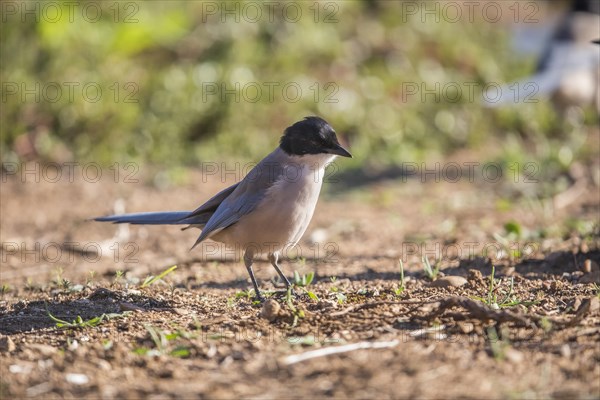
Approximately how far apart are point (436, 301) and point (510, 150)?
656cm

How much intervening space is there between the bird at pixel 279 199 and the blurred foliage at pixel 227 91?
480cm

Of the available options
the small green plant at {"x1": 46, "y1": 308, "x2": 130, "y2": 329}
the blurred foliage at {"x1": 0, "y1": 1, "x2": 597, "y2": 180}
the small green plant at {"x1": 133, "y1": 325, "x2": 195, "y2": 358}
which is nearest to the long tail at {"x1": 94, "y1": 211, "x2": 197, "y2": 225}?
the small green plant at {"x1": 46, "y1": 308, "x2": 130, "y2": 329}

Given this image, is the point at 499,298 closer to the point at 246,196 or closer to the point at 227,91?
the point at 246,196

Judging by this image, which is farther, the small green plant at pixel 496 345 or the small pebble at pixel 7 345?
the small pebble at pixel 7 345

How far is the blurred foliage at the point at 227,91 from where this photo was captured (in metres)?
10.3

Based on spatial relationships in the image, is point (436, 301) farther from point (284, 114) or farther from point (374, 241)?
point (284, 114)

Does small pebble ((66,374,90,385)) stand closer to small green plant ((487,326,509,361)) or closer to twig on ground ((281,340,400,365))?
twig on ground ((281,340,400,365))

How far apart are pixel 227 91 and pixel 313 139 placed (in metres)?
5.88

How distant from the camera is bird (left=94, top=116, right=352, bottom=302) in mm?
5305

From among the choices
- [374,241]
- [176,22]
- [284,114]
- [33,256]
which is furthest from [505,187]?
[176,22]

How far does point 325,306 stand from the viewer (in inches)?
178
